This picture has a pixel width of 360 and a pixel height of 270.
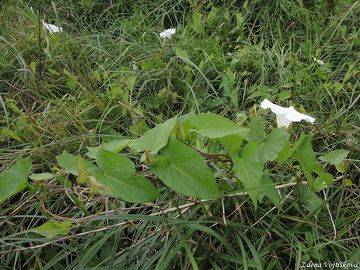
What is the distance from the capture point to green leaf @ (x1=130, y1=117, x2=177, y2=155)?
88 cm

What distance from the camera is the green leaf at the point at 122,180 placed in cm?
89

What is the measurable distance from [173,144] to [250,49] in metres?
1.14

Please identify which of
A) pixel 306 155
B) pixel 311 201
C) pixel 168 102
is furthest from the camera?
pixel 168 102

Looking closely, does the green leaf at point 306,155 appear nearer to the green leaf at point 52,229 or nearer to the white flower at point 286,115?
the white flower at point 286,115

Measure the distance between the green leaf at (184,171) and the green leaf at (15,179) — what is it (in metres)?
0.27

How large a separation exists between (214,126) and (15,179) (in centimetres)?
41

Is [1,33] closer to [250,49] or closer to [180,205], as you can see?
[250,49]

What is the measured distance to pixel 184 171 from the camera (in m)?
0.89

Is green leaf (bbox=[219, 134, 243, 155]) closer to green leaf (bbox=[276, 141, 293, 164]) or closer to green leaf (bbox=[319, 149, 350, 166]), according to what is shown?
green leaf (bbox=[276, 141, 293, 164])

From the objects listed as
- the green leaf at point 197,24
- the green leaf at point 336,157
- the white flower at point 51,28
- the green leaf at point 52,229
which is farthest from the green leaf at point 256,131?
the white flower at point 51,28

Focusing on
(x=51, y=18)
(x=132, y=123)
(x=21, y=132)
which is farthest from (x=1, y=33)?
(x=132, y=123)

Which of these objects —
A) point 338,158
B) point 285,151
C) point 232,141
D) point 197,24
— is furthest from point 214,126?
point 197,24

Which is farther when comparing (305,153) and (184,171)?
(305,153)

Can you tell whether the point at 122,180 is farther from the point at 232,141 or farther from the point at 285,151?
the point at 285,151
